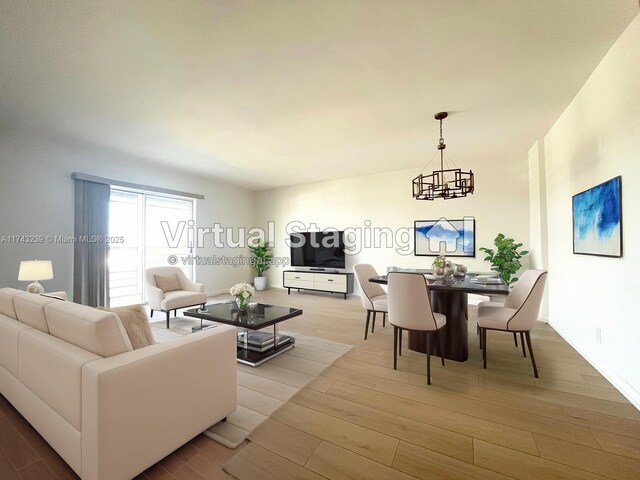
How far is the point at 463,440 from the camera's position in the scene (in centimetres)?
163

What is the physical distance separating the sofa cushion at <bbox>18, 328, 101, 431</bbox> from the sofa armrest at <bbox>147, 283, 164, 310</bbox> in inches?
86.1

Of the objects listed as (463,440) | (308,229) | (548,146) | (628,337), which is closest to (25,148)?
(308,229)

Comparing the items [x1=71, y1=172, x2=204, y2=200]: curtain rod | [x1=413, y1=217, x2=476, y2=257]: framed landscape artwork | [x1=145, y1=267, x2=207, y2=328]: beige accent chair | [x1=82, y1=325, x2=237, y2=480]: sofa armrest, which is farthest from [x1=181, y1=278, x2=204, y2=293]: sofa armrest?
[x1=413, y1=217, x2=476, y2=257]: framed landscape artwork

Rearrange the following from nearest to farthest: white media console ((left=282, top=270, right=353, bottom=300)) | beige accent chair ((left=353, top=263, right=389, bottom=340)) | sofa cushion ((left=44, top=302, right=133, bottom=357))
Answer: sofa cushion ((left=44, top=302, right=133, bottom=357)) < beige accent chair ((left=353, top=263, right=389, bottom=340)) < white media console ((left=282, top=270, right=353, bottom=300))

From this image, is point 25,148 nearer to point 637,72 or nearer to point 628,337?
point 637,72

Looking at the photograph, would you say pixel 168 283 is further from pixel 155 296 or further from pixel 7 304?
pixel 7 304

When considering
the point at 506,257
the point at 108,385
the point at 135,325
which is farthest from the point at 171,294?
the point at 506,257

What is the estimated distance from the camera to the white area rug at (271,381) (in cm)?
175

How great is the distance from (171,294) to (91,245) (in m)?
1.52

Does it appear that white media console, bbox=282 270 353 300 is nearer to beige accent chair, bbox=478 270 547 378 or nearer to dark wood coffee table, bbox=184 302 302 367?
dark wood coffee table, bbox=184 302 302 367

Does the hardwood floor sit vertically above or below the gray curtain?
below

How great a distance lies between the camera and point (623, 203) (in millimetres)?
2096

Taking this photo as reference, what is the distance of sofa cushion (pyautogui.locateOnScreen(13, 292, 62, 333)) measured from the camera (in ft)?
5.51

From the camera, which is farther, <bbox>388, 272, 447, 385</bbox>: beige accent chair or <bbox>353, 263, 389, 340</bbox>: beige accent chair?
<bbox>353, 263, 389, 340</bbox>: beige accent chair
